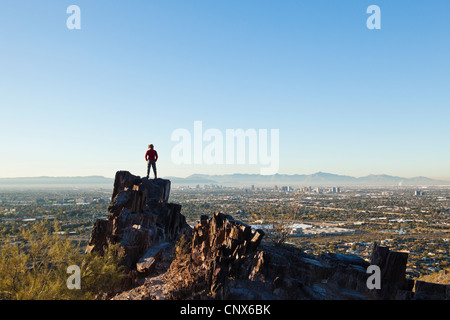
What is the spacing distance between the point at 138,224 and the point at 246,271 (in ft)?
37.3

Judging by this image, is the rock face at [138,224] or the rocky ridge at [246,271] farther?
the rock face at [138,224]

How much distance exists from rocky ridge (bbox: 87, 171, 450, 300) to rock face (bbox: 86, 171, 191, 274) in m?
0.09

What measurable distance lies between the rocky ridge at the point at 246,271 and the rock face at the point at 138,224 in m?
0.09

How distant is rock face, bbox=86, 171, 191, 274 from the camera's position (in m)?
19.8

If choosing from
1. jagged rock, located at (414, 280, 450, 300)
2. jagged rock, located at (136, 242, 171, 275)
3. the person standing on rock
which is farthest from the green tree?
jagged rock, located at (414, 280, 450, 300)

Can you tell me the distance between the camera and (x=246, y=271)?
12789mm

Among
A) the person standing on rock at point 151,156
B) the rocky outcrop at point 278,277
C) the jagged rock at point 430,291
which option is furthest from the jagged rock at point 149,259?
the jagged rock at point 430,291

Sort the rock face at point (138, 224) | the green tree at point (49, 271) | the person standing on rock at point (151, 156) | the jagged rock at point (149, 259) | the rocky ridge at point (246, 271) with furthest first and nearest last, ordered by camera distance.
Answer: the person standing on rock at point (151, 156) → the rock face at point (138, 224) → the jagged rock at point (149, 259) → the green tree at point (49, 271) → the rocky ridge at point (246, 271)

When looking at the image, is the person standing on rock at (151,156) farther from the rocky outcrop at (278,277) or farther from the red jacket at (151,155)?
the rocky outcrop at (278,277)

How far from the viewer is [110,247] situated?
1898 cm

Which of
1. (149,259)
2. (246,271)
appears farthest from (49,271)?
(246,271)

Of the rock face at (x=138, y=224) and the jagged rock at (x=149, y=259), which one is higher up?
the rock face at (x=138, y=224)

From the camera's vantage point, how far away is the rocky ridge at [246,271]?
11961 millimetres

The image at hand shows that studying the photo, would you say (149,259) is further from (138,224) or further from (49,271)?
(49,271)
